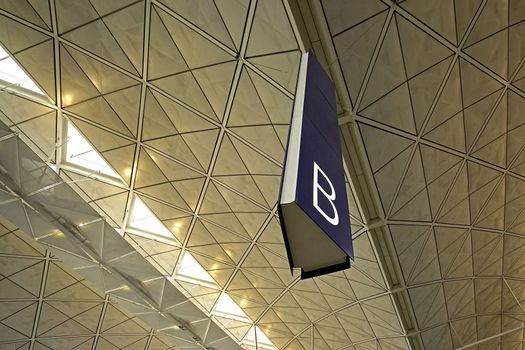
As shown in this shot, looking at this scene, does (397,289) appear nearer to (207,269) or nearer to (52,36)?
(207,269)

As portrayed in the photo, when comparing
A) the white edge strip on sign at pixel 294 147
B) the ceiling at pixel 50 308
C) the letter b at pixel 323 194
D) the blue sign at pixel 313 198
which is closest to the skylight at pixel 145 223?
the ceiling at pixel 50 308

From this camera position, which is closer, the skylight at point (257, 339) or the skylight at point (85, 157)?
the skylight at point (85, 157)

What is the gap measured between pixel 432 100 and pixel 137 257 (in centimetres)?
1802

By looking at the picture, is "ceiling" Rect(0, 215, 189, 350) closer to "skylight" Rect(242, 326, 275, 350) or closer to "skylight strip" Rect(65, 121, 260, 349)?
"skylight strip" Rect(65, 121, 260, 349)

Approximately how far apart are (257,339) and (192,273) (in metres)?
9.40

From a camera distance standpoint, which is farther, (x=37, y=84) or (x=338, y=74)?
(x=37, y=84)

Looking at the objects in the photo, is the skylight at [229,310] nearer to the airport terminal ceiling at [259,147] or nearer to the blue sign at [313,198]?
the airport terminal ceiling at [259,147]

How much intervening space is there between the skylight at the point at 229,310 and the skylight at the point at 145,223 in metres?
9.23

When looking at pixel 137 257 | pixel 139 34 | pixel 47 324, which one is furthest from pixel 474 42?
pixel 47 324

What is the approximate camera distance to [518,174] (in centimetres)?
2319

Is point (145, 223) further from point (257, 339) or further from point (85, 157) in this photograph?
point (257, 339)

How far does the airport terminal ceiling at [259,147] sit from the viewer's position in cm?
1577

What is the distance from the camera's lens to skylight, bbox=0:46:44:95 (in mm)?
19688

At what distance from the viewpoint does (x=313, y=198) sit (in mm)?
6793
